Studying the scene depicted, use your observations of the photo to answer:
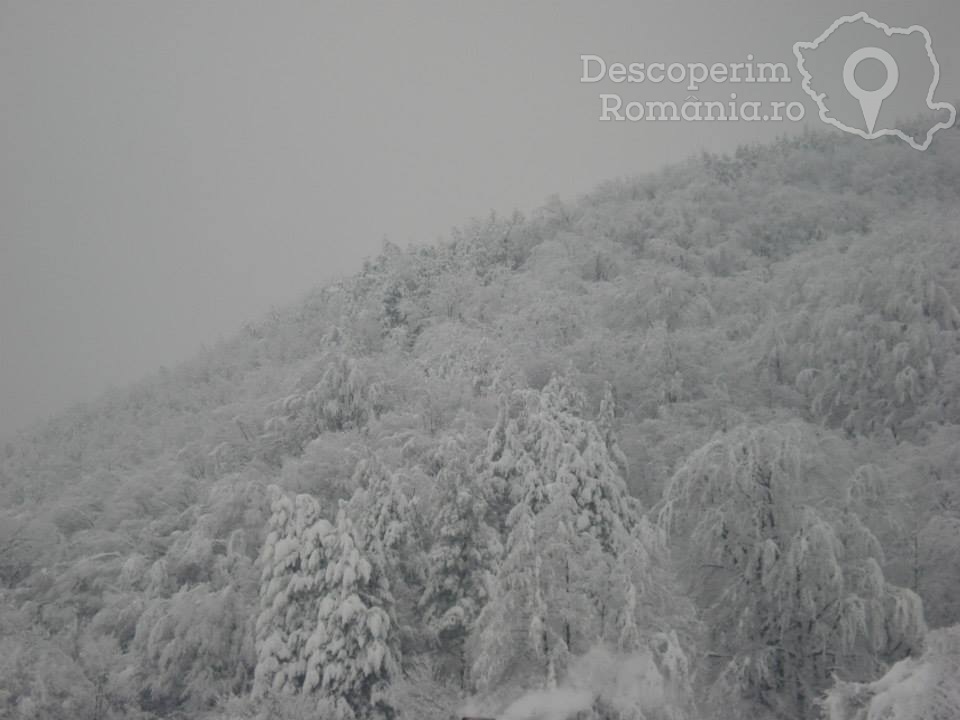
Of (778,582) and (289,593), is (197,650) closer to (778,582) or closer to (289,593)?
(289,593)

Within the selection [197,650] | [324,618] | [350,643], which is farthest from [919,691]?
[197,650]

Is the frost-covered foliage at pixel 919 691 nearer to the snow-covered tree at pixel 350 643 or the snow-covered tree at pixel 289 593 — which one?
the snow-covered tree at pixel 350 643

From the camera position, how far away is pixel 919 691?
27.1 ft

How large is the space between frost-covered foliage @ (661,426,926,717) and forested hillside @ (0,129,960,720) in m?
0.07

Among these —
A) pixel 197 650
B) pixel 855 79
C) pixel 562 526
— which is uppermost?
pixel 855 79

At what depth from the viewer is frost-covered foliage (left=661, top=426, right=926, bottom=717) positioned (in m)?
12.9

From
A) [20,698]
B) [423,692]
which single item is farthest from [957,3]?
[20,698]

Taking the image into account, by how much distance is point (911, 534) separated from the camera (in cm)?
1497

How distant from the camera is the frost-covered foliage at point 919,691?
8102 millimetres

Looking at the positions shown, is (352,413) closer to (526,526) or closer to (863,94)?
(526,526)

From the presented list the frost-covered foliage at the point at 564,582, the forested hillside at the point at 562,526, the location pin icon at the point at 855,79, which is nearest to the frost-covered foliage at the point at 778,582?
the forested hillside at the point at 562,526

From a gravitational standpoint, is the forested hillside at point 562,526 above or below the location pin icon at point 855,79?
below

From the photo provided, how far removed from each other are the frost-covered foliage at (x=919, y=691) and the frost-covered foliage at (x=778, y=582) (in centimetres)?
365

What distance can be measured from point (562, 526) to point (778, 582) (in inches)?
165
